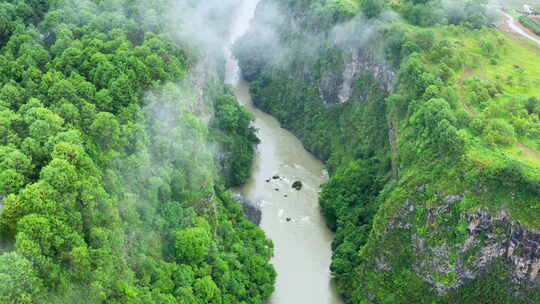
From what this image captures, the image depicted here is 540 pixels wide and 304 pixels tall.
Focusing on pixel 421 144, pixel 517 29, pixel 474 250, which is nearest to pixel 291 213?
pixel 421 144

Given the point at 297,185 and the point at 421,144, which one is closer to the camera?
the point at 421,144

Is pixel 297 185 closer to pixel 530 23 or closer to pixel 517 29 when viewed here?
pixel 517 29

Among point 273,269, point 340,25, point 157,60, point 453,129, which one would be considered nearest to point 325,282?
point 273,269

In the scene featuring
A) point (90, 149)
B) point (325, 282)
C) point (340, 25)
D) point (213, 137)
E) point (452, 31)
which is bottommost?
point (325, 282)

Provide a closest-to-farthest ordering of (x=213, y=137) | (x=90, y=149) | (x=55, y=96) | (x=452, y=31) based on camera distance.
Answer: (x=90, y=149) < (x=55, y=96) < (x=213, y=137) < (x=452, y=31)

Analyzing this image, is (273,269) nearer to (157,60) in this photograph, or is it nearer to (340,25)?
(157,60)

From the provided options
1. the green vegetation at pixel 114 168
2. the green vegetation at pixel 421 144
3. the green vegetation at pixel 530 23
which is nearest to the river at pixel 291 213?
the green vegetation at pixel 421 144

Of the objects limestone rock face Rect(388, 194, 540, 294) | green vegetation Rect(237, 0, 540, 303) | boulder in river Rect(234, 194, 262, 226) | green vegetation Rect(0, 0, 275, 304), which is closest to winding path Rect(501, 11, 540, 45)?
green vegetation Rect(237, 0, 540, 303)
